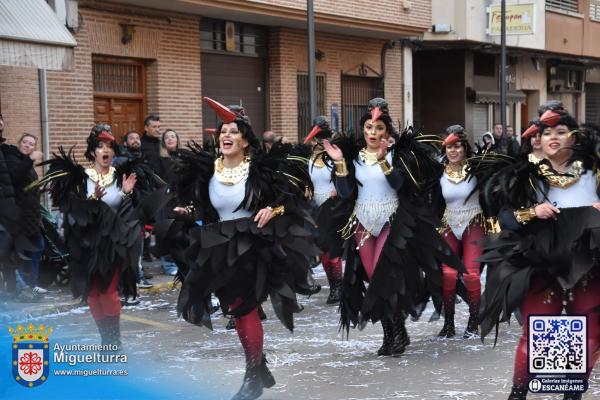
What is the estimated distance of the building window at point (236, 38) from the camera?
1725 cm

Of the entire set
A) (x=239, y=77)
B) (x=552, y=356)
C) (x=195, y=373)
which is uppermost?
(x=239, y=77)

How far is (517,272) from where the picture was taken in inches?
218

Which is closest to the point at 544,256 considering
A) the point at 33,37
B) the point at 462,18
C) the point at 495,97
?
the point at 33,37

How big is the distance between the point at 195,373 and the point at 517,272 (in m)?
2.61

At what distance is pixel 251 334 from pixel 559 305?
1.96m

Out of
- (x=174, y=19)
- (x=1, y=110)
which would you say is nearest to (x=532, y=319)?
(x=1, y=110)

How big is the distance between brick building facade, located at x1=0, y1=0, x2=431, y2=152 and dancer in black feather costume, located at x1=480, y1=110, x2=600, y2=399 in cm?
953

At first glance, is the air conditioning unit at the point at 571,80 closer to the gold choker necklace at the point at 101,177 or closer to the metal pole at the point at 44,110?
the metal pole at the point at 44,110

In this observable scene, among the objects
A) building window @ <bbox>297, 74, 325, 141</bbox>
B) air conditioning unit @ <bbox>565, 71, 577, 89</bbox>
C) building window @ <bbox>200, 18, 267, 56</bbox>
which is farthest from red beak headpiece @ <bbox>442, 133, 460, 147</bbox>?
air conditioning unit @ <bbox>565, 71, 577, 89</bbox>

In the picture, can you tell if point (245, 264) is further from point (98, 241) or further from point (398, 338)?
point (398, 338)

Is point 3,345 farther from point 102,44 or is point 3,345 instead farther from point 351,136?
point 102,44

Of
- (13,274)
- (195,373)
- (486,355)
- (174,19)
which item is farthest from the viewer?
(174,19)

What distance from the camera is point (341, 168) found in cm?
719

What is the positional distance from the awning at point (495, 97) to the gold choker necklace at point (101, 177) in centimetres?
1873
